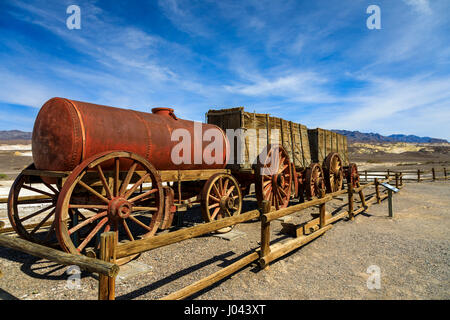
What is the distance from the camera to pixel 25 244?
3.08 meters

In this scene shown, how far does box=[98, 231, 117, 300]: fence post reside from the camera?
2.38 meters

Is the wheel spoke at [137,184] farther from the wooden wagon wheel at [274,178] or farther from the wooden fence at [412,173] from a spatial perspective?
the wooden fence at [412,173]

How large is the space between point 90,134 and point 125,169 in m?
0.98

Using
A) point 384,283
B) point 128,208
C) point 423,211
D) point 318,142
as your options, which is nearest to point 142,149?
point 128,208

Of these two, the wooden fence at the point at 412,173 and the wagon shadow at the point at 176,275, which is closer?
the wagon shadow at the point at 176,275

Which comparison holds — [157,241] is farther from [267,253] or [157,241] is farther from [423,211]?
[423,211]

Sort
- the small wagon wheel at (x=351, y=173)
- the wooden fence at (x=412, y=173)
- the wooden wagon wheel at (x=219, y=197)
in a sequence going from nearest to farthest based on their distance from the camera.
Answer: the wooden wagon wheel at (x=219, y=197) → the small wagon wheel at (x=351, y=173) → the wooden fence at (x=412, y=173)

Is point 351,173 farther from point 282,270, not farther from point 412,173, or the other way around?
point 412,173

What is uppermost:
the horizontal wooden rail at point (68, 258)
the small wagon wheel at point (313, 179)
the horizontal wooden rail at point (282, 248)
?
the small wagon wheel at point (313, 179)

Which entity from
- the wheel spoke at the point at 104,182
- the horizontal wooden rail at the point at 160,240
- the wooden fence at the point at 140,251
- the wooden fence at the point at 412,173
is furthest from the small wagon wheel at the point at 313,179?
the wooden fence at the point at 412,173

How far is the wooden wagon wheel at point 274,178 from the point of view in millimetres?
7379

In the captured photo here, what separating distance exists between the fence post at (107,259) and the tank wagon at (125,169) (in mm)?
361

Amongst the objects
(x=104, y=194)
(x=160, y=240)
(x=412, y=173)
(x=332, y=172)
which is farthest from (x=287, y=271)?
(x=412, y=173)

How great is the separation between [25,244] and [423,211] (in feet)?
37.6
